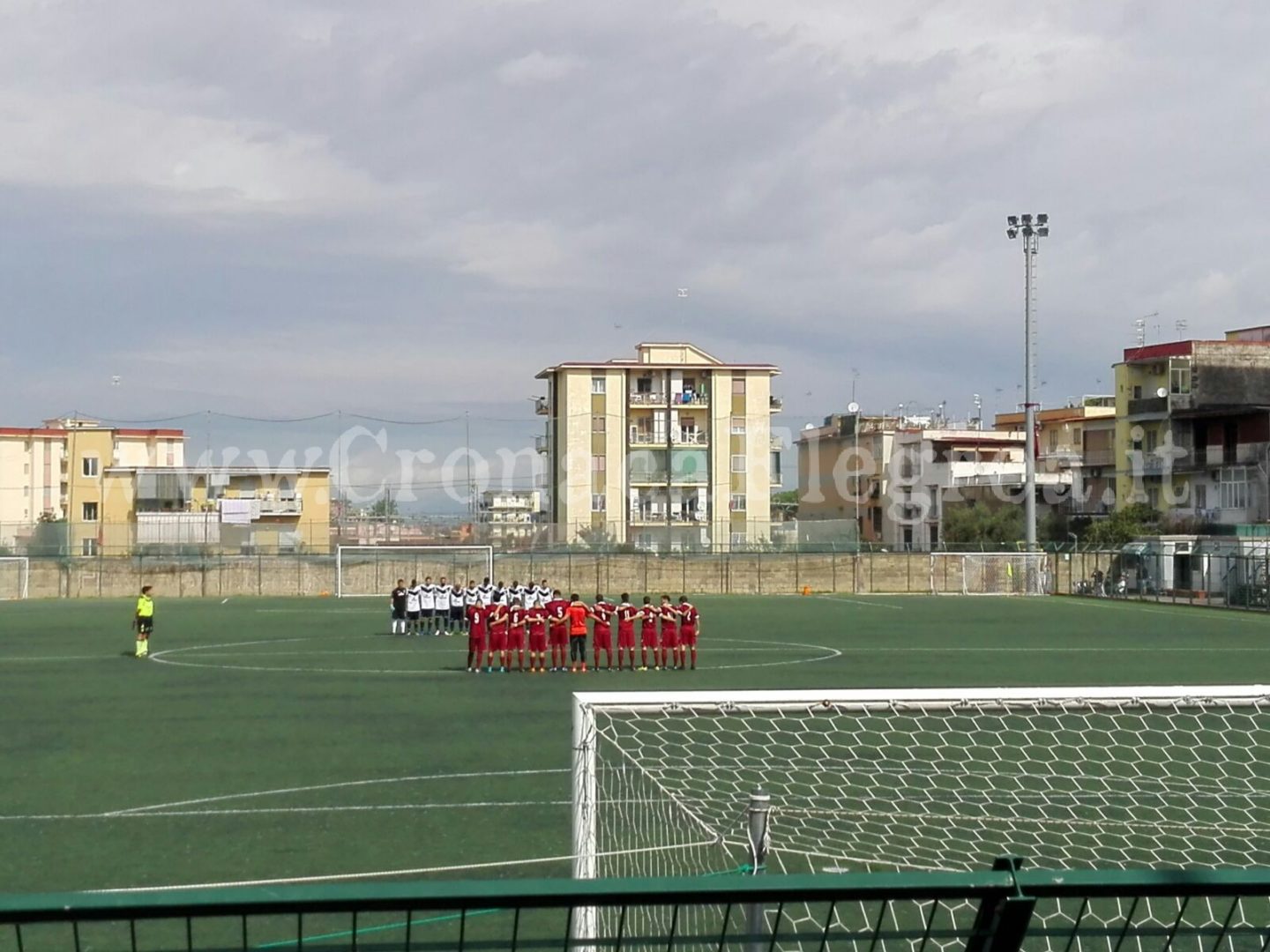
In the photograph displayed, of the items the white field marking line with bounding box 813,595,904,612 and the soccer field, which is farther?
the white field marking line with bounding box 813,595,904,612

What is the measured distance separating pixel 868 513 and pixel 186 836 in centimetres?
7972

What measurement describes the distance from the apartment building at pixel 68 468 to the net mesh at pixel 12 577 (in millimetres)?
1865

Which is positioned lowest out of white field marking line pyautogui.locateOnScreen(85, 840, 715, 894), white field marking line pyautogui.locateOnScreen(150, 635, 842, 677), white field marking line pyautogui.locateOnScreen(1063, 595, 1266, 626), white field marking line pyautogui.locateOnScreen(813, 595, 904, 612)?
white field marking line pyautogui.locateOnScreen(1063, 595, 1266, 626)

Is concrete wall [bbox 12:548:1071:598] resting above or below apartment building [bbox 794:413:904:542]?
below

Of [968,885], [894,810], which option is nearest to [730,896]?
[968,885]

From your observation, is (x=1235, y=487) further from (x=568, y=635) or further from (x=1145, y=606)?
(x=568, y=635)

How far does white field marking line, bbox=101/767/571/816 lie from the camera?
12796mm

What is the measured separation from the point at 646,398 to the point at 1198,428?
26.7 meters

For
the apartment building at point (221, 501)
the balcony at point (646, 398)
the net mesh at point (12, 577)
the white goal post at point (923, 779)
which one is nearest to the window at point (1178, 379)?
→ the balcony at point (646, 398)

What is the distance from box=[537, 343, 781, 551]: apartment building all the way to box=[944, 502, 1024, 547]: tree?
371 inches

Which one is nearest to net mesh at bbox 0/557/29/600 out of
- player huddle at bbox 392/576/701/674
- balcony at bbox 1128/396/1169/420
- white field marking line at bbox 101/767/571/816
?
player huddle at bbox 392/576/701/674

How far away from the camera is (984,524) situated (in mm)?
74688

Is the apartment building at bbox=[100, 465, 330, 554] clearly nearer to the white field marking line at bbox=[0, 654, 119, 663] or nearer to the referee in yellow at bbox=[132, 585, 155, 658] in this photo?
the white field marking line at bbox=[0, 654, 119, 663]

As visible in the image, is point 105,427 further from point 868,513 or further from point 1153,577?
point 1153,577
